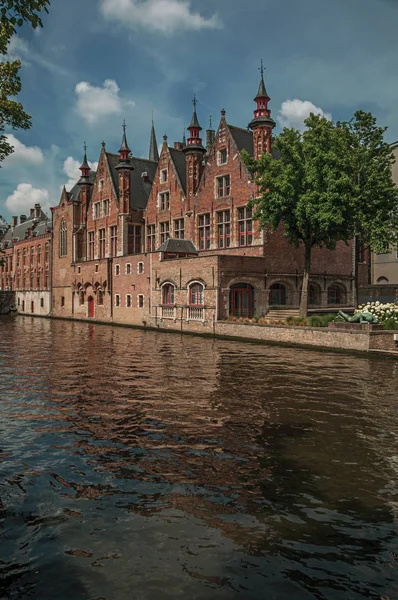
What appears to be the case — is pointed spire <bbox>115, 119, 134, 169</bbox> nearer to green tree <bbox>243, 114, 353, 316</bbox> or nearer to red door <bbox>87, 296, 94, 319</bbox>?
red door <bbox>87, 296, 94, 319</bbox>

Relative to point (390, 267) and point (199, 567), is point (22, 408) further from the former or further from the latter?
point (390, 267)

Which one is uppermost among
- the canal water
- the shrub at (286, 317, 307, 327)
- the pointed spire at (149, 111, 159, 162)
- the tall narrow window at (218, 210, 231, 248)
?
the pointed spire at (149, 111, 159, 162)

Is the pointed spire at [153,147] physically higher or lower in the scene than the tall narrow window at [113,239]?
higher

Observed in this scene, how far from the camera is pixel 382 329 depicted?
2188cm

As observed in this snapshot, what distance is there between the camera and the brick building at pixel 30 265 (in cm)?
6019

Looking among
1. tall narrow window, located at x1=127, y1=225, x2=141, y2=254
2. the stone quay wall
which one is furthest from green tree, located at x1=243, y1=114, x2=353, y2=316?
the stone quay wall

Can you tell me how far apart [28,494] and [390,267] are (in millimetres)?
38772

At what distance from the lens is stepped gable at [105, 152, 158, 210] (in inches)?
1829

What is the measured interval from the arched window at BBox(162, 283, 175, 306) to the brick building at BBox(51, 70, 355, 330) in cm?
8

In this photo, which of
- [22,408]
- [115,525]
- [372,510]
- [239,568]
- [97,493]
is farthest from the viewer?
[22,408]

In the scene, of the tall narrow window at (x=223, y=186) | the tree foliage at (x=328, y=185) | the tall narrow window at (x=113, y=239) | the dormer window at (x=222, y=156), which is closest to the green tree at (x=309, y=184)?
the tree foliage at (x=328, y=185)

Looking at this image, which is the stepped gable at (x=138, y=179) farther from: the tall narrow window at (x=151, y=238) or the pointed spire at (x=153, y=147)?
the pointed spire at (x=153, y=147)

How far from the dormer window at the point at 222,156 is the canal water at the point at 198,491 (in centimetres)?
2457

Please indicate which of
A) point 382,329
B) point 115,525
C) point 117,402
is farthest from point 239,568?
point 382,329
